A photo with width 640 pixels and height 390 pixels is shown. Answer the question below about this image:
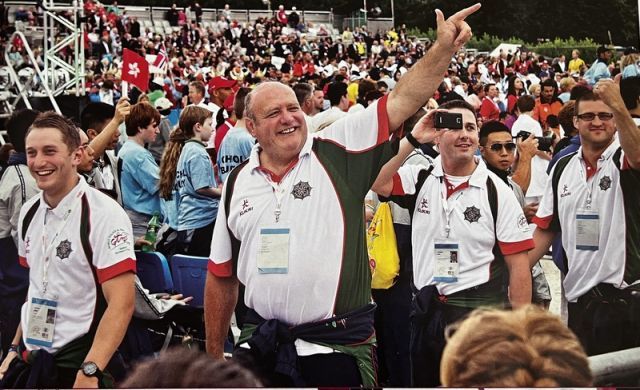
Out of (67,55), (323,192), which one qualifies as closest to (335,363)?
(323,192)

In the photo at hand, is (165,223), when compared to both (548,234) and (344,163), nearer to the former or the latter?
(344,163)

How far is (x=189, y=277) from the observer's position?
3.99 meters

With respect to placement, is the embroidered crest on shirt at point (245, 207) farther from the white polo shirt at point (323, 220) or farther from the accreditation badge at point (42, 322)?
the accreditation badge at point (42, 322)

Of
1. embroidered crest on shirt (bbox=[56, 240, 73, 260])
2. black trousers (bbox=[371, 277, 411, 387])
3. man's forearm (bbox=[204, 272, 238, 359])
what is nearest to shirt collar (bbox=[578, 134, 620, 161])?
black trousers (bbox=[371, 277, 411, 387])

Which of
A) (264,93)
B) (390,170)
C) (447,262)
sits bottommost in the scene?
(447,262)

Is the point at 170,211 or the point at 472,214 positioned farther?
the point at 170,211

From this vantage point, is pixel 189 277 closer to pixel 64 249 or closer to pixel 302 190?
pixel 64 249

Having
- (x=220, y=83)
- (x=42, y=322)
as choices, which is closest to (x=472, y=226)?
(x=42, y=322)

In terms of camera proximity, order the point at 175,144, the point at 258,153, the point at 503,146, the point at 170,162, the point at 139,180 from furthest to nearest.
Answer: the point at 175,144 < the point at 170,162 < the point at 139,180 < the point at 503,146 < the point at 258,153

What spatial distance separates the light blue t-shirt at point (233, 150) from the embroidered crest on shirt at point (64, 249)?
1134 mm

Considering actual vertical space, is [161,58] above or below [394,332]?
above

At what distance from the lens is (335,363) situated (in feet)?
10.3

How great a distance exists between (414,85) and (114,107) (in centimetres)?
147

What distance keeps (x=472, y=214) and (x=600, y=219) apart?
18.4 inches
